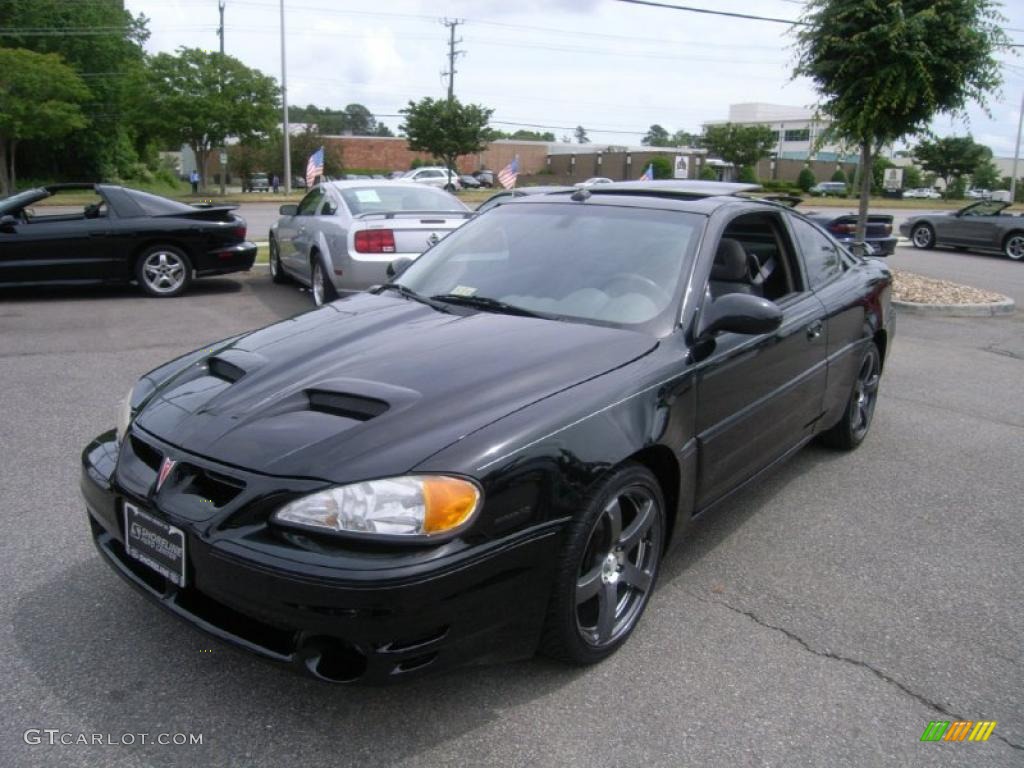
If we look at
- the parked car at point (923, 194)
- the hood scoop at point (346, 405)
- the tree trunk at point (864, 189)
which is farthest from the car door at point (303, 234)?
the parked car at point (923, 194)

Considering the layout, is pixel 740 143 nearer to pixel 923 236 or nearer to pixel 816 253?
pixel 923 236

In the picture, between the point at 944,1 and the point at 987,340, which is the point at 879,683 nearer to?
the point at 987,340

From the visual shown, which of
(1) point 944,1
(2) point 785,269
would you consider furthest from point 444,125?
(2) point 785,269

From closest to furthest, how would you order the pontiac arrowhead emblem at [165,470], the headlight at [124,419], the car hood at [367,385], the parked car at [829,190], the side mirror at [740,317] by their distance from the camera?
1. the car hood at [367,385]
2. the pontiac arrowhead emblem at [165,470]
3. the headlight at [124,419]
4. the side mirror at [740,317]
5. the parked car at [829,190]

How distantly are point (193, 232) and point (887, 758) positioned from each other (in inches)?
377

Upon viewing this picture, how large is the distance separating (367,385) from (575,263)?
1.28 meters

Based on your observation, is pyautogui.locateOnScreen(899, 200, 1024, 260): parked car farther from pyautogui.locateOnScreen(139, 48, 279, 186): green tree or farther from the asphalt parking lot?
pyautogui.locateOnScreen(139, 48, 279, 186): green tree

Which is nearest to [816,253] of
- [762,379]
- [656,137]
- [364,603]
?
[762,379]

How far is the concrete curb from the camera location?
430 inches

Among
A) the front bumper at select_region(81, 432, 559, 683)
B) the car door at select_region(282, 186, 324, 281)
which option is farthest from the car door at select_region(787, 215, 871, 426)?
the car door at select_region(282, 186, 324, 281)

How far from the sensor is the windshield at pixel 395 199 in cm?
928

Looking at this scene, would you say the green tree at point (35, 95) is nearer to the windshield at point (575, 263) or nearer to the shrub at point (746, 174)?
the windshield at point (575, 263)

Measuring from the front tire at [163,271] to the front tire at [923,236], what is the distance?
57.9 feet

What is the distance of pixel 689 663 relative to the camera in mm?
2963
